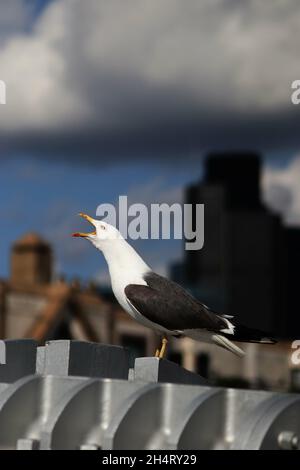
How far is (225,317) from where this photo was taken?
13945mm

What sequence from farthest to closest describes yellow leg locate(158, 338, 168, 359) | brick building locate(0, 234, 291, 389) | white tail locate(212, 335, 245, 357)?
brick building locate(0, 234, 291, 389)
white tail locate(212, 335, 245, 357)
yellow leg locate(158, 338, 168, 359)

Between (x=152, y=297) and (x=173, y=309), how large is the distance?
0.24 m

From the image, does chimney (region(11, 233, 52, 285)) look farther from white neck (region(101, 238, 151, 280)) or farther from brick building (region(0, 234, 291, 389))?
white neck (region(101, 238, 151, 280))

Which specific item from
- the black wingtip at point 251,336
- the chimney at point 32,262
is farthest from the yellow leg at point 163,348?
the chimney at point 32,262

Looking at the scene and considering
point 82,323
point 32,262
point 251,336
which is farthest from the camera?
point 32,262

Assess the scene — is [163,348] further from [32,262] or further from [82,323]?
[32,262]

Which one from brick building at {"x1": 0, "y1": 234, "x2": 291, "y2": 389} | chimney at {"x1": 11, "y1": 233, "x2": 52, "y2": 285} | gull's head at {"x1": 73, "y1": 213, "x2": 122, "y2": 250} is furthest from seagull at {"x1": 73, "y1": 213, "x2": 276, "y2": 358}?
chimney at {"x1": 11, "y1": 233, "x2": 52, "y2": 285}

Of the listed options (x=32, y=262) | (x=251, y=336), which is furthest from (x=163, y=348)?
(x=32, y=262)

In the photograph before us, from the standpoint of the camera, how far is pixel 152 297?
45.4 feet

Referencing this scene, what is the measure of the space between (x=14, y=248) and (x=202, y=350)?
57.8 ft

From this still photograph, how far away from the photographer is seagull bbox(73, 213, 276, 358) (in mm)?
13781

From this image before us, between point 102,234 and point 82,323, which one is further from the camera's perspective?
point 82,323

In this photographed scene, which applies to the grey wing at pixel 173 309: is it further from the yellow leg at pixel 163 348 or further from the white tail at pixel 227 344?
the yellow leg at pixel 163 348
